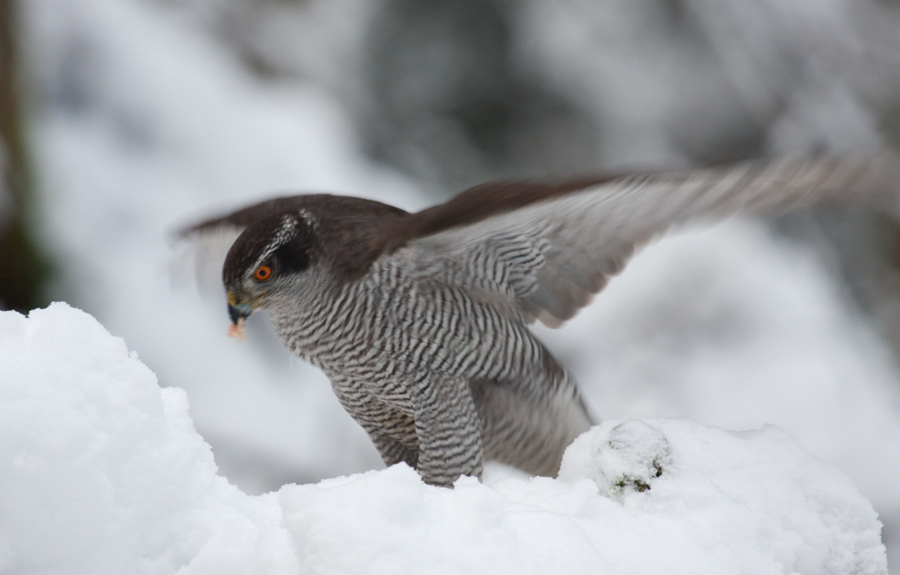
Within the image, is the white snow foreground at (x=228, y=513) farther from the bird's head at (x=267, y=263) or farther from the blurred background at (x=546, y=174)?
the blurred background at (x=546, y=174)

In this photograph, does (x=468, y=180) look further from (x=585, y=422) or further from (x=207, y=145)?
(x=585, y=422)

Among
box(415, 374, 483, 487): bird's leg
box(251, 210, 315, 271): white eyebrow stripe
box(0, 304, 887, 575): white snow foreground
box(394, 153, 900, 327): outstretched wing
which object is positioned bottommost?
box(0, 304, 887, 575): white snow foreground

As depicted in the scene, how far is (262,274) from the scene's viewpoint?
2111 mm

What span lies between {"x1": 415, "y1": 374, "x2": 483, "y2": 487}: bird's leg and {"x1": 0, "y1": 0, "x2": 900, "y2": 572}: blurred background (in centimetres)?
203

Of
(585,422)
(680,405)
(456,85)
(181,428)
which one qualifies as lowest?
(181,428)

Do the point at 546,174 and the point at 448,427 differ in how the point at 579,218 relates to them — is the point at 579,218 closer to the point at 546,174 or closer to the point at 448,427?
the point at 448,427

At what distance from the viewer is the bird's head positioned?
2086 millimetres

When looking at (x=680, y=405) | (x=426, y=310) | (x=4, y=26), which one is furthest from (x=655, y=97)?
(x=4, y=26)

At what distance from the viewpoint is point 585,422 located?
244 cm

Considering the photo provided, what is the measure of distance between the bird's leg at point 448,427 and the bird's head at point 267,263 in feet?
1.70

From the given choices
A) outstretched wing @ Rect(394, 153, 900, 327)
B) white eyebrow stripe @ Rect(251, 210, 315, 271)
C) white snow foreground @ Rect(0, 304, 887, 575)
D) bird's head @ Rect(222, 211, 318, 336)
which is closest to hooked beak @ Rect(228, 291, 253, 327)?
bird's head @ Rect(222, 211, 318, 336)

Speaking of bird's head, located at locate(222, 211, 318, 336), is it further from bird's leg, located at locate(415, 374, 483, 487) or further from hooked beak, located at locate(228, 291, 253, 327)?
bird's leg, located at locate(415, 374, 483, 487)

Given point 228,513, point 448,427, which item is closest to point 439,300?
point 448,427

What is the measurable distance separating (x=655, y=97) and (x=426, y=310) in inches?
113
